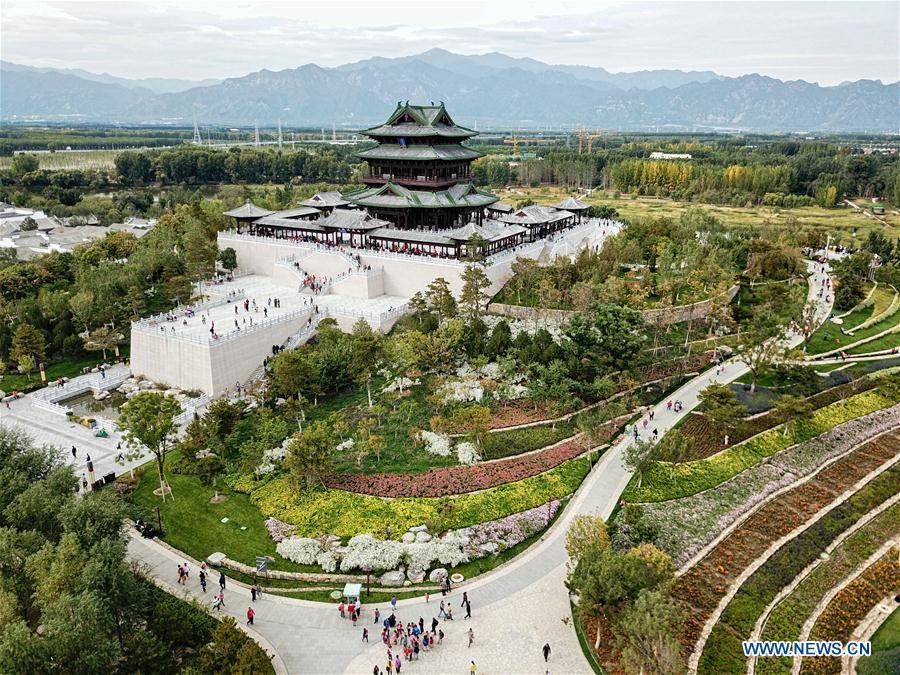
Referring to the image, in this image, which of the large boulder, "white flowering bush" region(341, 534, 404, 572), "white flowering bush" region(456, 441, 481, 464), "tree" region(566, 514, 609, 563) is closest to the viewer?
"tree" region(566, 514, 609, 563)

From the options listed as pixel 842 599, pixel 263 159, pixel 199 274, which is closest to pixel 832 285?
pixel 842 599

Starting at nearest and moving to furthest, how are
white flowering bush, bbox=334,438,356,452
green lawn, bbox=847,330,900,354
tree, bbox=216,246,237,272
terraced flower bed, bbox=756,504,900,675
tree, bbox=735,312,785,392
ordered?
terraced flower bed, bbox=756,504,900,675
white flowering bush, bbox=334,438,356,452
tree, bbox=735,312,785,392
green lawn, bbox=847,330,900,354
tree, bbox=216,246,237,272

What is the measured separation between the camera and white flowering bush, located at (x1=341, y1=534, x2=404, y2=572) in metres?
23.0

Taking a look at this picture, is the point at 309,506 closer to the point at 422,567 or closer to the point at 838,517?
the point at 422,567

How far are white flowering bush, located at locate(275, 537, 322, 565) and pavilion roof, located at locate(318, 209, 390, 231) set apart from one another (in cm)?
3014

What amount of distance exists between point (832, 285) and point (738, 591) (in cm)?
3793

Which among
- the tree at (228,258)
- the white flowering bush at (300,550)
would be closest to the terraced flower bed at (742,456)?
the white flowering bush at (300,550)

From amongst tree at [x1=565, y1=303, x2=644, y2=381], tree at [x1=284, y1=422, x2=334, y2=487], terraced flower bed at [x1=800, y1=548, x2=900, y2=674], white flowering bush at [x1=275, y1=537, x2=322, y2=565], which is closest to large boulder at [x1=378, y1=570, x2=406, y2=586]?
white flowering bush at [x1=275, y1=537, x2=322, y2=565]

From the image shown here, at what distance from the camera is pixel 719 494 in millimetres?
27281

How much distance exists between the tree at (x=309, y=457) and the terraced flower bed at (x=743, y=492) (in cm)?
1373

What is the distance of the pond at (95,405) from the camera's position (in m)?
35.9

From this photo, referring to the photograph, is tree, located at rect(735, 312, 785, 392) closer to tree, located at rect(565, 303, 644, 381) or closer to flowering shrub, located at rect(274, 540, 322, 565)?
tree, located at rect(565, 303, 644, 381)

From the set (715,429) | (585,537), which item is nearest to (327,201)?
(715,429)

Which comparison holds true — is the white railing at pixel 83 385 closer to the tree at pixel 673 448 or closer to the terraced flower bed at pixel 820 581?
the tree at pixel 673 448
